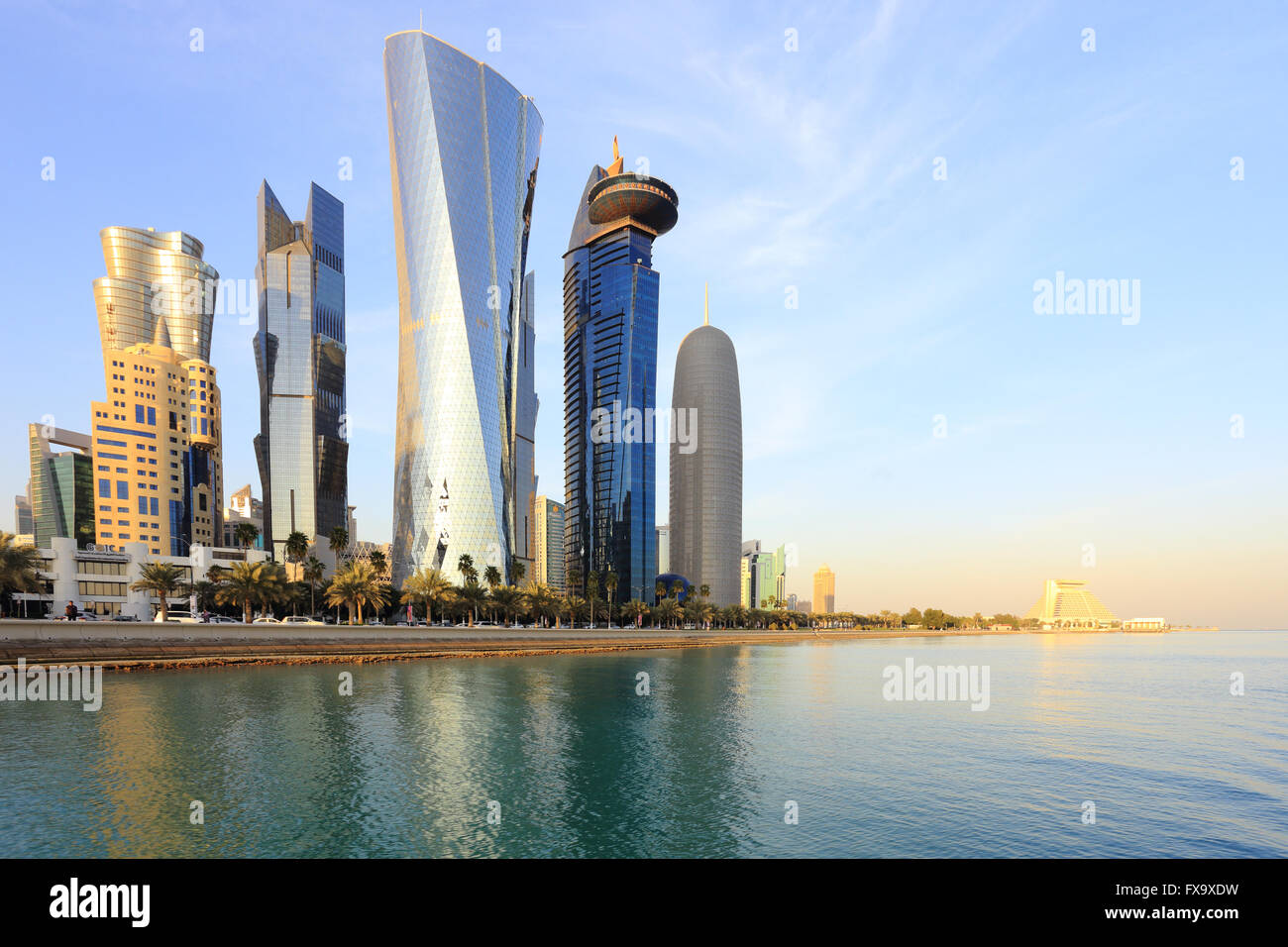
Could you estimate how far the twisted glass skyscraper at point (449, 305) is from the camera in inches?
6467

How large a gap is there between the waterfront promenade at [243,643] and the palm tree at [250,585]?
9.82 m

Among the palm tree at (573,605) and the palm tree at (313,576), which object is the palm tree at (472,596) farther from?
the palm tree at (313,576)

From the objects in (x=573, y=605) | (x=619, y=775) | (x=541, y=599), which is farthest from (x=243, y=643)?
(x=573, y=605)

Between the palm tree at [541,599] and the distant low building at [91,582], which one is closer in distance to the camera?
the distant low building at [91,582]

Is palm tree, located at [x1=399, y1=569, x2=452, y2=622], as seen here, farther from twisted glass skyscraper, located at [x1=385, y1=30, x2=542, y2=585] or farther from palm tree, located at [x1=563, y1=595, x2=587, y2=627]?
twisted glass skyscraper, located at [x1=385, y1=30, x2=542, y2=585]

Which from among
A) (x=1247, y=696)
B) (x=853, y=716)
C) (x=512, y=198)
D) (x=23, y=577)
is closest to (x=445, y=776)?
(x=853, y=716)

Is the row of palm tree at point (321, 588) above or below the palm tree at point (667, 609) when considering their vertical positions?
above

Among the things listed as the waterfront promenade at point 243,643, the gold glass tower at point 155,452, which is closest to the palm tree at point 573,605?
the waterfront promenade at point 243,643

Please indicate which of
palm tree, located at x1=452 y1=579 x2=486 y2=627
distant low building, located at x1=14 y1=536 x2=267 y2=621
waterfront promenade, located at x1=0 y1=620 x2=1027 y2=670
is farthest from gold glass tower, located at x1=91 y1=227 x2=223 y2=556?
waterfront promenade, located at x1=0 y1=620 x2=1027 y2=670

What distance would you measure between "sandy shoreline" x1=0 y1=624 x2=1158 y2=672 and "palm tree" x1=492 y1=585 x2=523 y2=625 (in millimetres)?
9039
